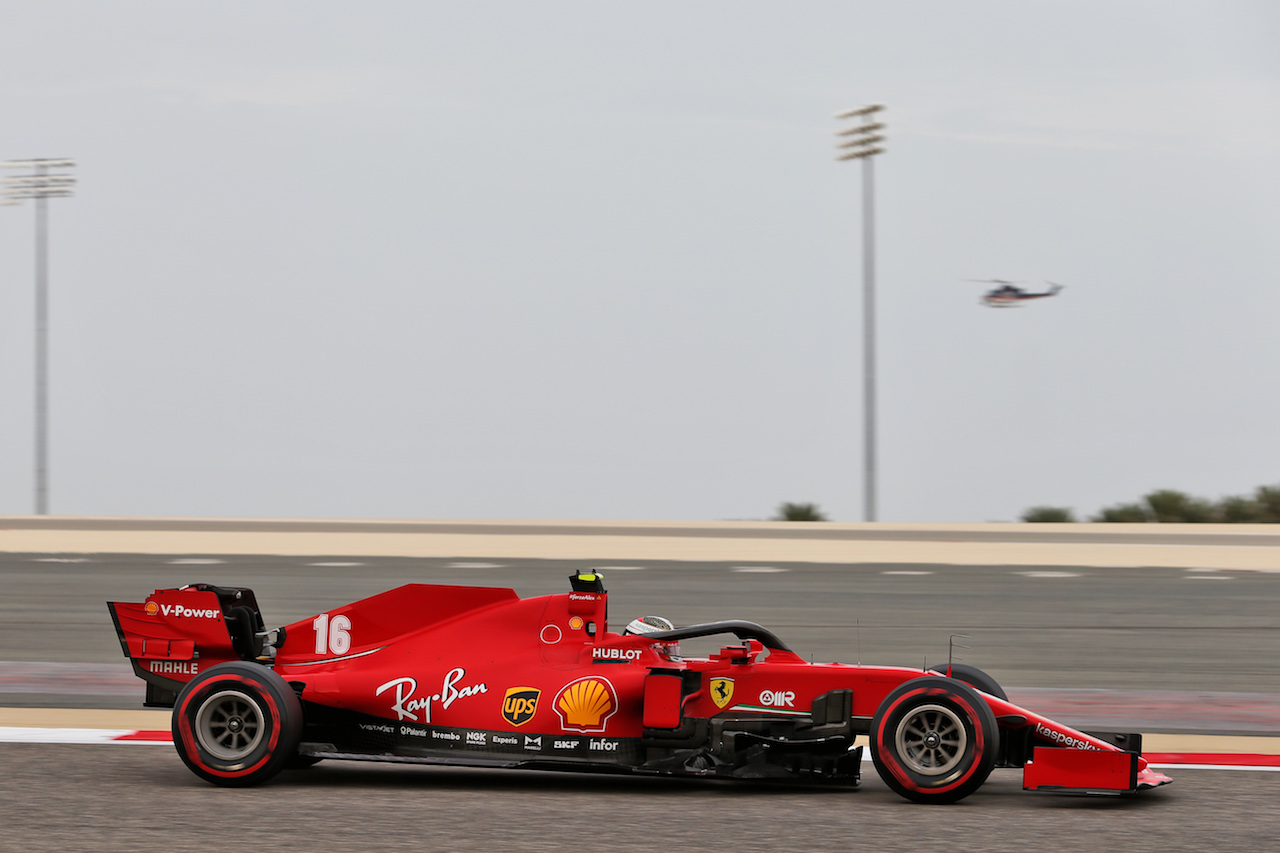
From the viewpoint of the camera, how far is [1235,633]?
13.6m

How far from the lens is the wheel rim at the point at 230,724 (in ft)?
20.4

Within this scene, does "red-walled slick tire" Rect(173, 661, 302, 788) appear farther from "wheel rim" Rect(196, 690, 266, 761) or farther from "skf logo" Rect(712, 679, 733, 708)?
"skf logo" Rect(712, 679, 733, 708)

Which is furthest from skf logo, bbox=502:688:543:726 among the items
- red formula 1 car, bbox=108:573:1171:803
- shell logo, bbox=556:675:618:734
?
shell logo, bbox=556:675:618:734

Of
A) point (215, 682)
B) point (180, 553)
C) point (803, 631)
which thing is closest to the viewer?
point (215, 682)

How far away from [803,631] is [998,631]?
196 centimetres

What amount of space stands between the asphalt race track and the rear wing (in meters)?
0.45

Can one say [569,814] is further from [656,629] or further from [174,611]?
[174,611]

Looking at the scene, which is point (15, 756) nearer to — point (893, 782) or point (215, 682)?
point (215, 682)

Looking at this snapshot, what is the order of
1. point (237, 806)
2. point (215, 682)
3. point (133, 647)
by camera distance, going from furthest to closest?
1. point (133, 647)
2. point (215, 682)
3. point (237, 806)

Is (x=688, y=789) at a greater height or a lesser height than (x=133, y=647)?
lesser

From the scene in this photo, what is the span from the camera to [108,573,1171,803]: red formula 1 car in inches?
231

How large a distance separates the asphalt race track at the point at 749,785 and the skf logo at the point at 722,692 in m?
0.42

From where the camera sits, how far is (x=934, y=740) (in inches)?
230

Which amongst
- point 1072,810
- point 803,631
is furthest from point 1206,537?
point 1072,810
